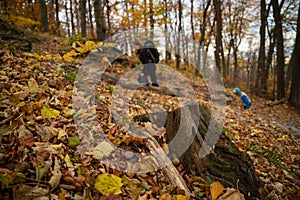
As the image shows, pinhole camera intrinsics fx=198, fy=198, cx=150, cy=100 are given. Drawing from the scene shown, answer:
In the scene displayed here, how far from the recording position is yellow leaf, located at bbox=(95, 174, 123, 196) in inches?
56.6

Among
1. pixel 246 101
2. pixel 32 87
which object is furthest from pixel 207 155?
pixel 246 101

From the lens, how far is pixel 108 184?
1479mm

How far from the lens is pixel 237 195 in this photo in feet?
5.98

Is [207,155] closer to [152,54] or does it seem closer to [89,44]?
[89,44]

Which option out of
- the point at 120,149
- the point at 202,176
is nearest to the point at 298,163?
the point at 202,176

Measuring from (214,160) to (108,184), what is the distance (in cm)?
142

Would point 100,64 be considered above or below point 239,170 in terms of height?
above

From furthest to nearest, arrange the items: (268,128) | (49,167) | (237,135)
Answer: (268,128)
(237,135)
(49,167)

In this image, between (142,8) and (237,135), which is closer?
(237,135)

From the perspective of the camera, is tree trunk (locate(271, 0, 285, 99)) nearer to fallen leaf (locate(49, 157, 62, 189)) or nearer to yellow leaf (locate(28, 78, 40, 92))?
yellow leaf (locate(28, 78, 40, 92))

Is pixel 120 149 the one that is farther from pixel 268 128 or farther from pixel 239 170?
pixel 268 128

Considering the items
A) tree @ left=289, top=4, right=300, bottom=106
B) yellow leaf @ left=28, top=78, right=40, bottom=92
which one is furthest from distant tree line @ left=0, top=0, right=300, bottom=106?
yellow leaf @ left=28, top=78, right=40, bottom=92

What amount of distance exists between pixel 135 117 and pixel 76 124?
77 centimetres

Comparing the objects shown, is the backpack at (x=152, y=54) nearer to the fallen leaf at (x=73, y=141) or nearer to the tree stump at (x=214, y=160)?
the tree stump at (x=214, y=160)
